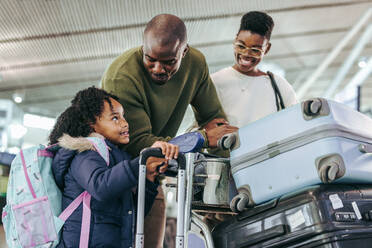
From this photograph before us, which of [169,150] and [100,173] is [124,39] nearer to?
[100,173]

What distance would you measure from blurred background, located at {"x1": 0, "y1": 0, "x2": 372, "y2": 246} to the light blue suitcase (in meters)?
2.63

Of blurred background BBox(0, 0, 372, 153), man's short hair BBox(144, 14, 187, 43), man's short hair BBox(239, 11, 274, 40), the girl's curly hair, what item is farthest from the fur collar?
blurred background BBox(0, 0, 372, 153)

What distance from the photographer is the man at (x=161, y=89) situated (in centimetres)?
227

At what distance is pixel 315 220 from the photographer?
171cm

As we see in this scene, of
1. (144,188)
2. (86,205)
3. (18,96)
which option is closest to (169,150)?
(144,188)

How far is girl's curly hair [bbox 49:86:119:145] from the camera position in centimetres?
224

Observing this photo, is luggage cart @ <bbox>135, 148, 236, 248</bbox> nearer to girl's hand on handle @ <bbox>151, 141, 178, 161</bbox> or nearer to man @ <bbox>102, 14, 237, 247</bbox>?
girl's hand on handle @ <bbox>151, 141, 178, 161</bbox>

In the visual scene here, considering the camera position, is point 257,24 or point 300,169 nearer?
point 300,169

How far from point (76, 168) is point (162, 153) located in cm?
43

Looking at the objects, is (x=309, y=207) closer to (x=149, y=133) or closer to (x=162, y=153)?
(x=162, y=153)

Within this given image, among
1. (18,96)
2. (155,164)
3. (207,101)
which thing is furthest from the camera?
(18,96)

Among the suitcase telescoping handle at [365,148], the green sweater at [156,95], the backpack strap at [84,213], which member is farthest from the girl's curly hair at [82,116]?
the suitcase telescoping handle at [365,148]

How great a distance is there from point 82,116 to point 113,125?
17 cm

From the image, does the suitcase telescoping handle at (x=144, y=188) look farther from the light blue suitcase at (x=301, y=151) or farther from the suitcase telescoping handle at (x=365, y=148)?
the suitcase telescoping handle at (x=365, y=148)
